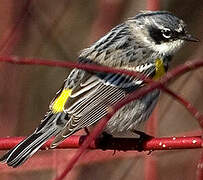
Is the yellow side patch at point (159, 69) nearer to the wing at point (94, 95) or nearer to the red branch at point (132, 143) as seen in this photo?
the wing at point (94, 95)

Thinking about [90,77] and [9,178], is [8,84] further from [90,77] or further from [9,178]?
[90,77]

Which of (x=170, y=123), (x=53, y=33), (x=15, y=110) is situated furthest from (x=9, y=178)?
(x=170, y=123)

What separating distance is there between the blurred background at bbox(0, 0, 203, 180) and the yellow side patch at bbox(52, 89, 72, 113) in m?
0.90

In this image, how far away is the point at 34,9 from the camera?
5.77 metres

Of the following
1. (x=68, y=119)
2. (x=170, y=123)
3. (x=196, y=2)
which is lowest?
(x=170, y=123)

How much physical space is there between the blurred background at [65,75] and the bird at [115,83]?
75cm

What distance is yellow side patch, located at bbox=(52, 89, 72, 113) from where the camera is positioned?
3781 mm

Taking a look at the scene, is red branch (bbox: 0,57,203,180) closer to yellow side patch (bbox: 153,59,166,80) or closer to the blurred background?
yellow side patch (bbox: 153,59,166,80)

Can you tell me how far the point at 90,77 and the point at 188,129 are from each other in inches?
97.0

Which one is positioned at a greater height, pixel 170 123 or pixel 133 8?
pixel 133 8

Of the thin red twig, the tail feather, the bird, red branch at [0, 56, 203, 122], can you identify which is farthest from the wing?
red branch at [0, 56, 203, 122]

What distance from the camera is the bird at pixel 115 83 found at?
367 centimetres

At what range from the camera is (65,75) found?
634 cm

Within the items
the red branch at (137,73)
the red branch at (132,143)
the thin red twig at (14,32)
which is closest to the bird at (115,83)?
the red branch at (132,143)
